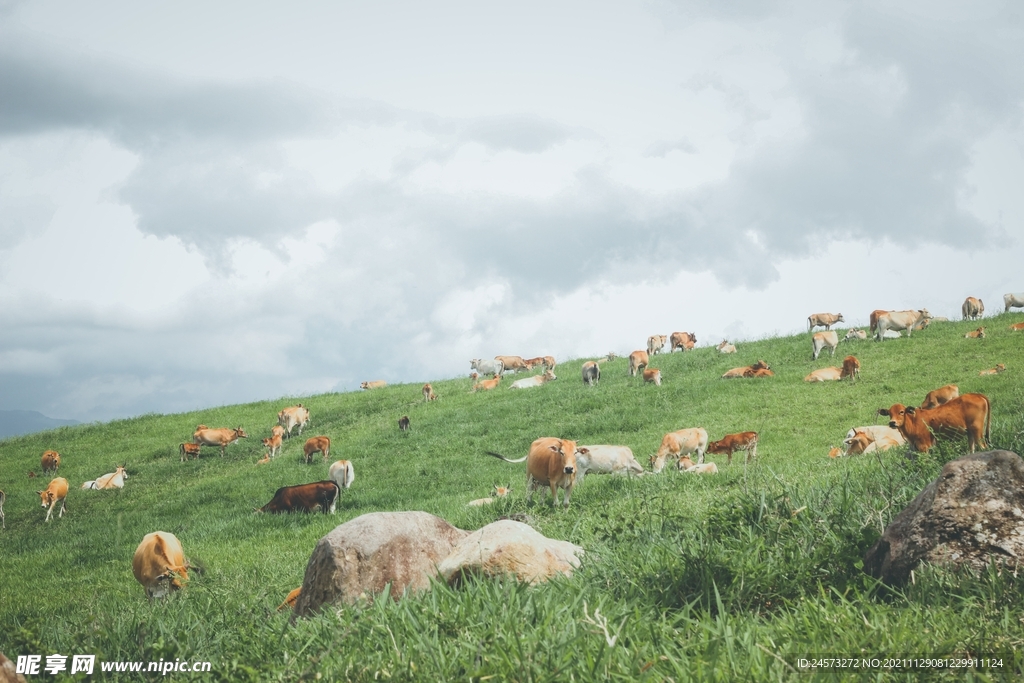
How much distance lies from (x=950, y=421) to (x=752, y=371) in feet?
64.4

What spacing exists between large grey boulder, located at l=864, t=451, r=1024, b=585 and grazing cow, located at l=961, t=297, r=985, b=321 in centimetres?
4225

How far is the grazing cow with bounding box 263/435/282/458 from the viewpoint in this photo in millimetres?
31297

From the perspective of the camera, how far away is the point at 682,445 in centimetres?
2062

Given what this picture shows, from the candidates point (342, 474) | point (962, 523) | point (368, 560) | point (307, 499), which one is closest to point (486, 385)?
point (342, 474)

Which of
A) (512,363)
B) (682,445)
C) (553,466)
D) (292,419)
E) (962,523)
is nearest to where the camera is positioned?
(962,523)

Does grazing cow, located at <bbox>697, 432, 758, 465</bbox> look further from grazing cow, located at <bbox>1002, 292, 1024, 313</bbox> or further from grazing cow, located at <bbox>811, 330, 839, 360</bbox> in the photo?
grazing cow, located at <bbox>1002, 292, 1024, 313</bbox>

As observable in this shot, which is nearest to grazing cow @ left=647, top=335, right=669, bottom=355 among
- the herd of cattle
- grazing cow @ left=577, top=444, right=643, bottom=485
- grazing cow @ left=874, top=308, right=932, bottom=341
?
Answer: the herd of cattle

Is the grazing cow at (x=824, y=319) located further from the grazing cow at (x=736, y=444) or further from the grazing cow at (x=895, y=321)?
the grazing cow at (x=736, y=444)

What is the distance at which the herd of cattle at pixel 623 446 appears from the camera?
10930mm

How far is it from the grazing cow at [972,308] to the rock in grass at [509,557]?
142 ft

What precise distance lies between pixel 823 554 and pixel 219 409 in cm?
4362

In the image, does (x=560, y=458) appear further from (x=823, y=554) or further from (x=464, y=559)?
(x=823, y=554)

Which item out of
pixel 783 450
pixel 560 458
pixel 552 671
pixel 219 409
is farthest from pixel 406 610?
pixel 219 409

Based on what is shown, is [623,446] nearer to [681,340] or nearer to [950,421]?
[950,421]
